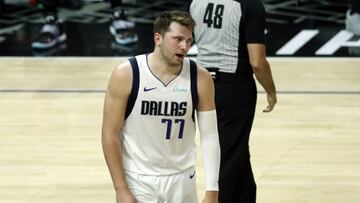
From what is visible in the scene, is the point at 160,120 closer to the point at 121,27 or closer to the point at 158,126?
the point at 158,126

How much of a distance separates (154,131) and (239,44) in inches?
51.5

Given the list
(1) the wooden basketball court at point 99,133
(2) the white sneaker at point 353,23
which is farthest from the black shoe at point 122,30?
(2) the white sneaker at point 353,23

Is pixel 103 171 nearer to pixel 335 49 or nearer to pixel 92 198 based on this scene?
pixel 92 198

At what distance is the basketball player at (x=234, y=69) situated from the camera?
204 inches

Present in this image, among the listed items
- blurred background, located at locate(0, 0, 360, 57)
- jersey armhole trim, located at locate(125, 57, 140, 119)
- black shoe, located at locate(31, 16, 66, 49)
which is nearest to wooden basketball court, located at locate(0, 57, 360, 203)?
blurred background, located at locate(0, 0, 360, 57)

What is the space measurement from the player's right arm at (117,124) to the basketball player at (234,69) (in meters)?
1.27

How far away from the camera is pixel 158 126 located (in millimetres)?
4121

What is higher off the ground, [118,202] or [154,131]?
[154,131]

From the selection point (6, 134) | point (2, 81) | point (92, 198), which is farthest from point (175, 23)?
point (2, 81)

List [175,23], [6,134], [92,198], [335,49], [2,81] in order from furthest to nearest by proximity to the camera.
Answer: [335,49], [2,81], [6,134], [92,198], [175,23]

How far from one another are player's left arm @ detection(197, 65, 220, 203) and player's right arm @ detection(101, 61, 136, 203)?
0.34 metres

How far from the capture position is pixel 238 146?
540 cm

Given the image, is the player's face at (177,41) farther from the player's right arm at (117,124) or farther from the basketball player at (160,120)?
the player's right arm at (117,124)

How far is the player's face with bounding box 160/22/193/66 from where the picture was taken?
13.0ft
